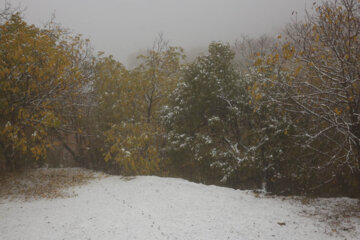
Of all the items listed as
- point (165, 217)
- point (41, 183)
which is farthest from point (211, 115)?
point (41, 183)

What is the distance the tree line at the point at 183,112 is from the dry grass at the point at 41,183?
120 cm

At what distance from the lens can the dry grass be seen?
11.7 meters

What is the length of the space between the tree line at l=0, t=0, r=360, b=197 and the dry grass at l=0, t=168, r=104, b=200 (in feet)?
3.93

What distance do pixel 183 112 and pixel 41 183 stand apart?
875cm

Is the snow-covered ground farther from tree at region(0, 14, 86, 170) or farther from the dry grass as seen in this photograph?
tree at region(0, 14, 86, 170)

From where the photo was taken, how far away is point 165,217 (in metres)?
9.31

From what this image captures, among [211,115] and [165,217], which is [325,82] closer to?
[165,217]

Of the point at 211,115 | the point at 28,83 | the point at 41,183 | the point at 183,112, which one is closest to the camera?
the point at 28,83

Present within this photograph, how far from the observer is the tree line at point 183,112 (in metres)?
10.4

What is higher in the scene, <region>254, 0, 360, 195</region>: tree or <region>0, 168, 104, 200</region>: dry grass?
<region>254, 0, 360, 195</region>: tree

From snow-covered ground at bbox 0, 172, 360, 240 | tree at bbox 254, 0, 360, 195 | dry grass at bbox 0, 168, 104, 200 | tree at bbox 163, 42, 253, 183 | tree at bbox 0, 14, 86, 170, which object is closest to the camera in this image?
snow-covered ground at bbox 0, 172, 360, 240

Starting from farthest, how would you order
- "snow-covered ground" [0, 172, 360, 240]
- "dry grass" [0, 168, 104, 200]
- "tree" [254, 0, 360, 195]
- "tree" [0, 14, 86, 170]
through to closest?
"dry grass" [0, 168, 104, 200] < "tree" [0, 14, 86, 170] < "tree" [254, 0, 360, 195] < "snow-covered ground" [0, 172, 360, 240]

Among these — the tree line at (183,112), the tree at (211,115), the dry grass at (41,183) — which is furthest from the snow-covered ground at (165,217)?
the tree at (211,115)

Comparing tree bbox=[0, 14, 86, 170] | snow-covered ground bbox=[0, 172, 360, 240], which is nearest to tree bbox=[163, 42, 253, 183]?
snow-covered ground bbox=[0, 172, 360, 240]
